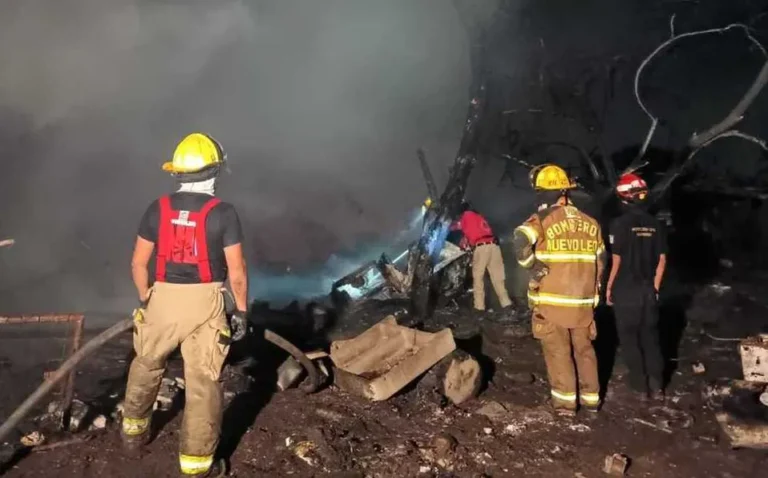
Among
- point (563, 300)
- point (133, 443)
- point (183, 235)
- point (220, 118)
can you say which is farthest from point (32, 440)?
point (220, 118)

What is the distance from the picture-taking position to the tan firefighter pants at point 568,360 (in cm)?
448

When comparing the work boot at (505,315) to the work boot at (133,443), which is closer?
the work boot at (133,443)

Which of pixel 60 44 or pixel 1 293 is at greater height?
pixel 60 44

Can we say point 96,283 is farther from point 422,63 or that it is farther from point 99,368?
point 422,63

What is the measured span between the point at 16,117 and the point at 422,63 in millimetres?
7718

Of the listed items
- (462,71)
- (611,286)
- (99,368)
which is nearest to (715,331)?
(611,286)

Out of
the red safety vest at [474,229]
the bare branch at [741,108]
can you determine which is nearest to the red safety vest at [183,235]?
the red safety vest at [474,229]

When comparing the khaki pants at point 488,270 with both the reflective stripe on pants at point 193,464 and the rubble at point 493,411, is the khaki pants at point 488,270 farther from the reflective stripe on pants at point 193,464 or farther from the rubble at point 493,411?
the reflective stripe on pants at point 193,464

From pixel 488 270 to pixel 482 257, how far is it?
22 cm

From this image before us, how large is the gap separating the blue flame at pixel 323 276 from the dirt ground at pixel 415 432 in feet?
12.3

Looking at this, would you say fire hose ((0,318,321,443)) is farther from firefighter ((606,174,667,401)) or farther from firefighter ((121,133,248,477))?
firefighter ((606,174,667,401))

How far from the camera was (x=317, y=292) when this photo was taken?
33.7ft

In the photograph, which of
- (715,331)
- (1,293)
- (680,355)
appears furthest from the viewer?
(1,293)

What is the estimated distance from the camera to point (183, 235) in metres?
3.49
